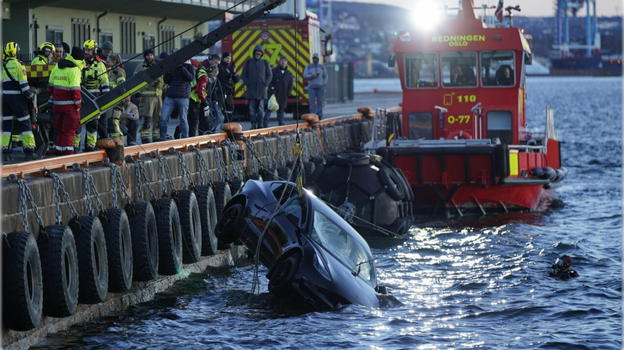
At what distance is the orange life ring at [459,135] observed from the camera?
28969 millimetres

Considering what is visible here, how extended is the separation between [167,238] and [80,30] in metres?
16.4

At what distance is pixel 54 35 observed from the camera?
104ft

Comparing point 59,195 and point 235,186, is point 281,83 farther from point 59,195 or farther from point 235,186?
point 59,195

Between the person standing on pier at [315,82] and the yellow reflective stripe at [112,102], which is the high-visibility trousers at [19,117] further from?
the person standing on pier at [315,82]

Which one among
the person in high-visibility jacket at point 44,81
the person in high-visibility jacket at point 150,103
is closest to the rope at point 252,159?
the person in high-visibility jacket at point 150,103

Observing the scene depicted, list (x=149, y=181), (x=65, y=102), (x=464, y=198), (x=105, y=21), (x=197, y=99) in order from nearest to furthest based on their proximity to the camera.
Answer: (x=149, y=181) < (x=65, y=102) < (x=197, y=99) < (x=464, y=198) < (x=105, y=21)

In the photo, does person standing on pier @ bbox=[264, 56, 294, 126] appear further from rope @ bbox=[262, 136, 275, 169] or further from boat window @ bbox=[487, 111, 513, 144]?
rope @ bbox=[262, 136, 275, 169]

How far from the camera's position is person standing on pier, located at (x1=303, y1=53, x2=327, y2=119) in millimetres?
33562

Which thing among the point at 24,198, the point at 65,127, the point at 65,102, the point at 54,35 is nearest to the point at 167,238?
the point at 65,127

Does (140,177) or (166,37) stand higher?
(166,37)

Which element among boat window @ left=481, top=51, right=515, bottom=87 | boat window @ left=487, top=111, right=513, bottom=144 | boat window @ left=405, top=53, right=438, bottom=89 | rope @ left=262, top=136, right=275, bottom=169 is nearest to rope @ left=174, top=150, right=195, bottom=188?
rope @ left=262, top=136, right=275, bottom=169

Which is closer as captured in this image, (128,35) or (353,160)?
(353,160)

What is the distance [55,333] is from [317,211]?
11.3 feet

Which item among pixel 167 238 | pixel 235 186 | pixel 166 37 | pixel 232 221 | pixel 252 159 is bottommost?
pixel 167 238
